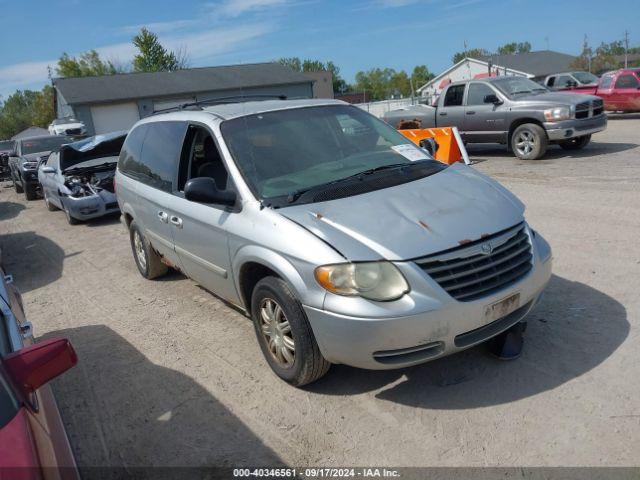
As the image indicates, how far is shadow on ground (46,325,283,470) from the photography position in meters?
3.10

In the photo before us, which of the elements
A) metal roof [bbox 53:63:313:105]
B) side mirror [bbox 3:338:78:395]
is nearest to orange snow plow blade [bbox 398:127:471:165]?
side mirror [bbox 3:338:78:395]

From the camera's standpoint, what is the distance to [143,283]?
247 inches

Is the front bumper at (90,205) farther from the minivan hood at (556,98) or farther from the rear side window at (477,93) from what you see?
the minivan hood at (556,98)

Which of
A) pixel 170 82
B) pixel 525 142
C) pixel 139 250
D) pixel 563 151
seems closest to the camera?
pixel 139 250

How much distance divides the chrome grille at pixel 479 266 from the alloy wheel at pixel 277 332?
1036 millimetres

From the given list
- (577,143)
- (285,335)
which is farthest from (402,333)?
(577,143)

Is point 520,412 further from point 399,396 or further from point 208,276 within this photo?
point 208,276

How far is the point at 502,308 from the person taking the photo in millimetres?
3178

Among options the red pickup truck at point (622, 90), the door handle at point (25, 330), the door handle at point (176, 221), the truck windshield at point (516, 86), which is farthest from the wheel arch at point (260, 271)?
the red pickup truck at point (622, 90)

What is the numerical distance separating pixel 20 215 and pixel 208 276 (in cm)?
1077

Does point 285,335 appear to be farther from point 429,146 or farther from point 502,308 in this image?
point 429,146

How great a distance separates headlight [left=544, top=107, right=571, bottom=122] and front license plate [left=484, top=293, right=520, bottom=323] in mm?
9191

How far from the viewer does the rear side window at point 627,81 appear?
17.9 metres

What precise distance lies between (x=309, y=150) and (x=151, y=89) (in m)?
38.2
